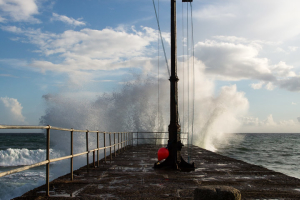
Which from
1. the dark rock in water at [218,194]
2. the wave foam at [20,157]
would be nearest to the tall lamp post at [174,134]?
the dark rock in water at [218,194]

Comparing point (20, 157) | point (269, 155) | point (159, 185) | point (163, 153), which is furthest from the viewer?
point (20, 157)

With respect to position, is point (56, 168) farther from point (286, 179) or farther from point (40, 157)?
point (286, 179)

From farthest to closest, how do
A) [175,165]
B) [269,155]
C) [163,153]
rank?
[269,155], [163,153], [175,165]

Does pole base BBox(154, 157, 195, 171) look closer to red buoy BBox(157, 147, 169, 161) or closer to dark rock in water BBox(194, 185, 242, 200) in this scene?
red buoy BBox(157, 147, 169, 161)

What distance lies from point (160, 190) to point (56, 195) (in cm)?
194

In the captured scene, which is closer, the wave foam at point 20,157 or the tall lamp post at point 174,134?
the tall lamp post at point 174,134

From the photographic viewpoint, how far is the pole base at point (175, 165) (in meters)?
8.39

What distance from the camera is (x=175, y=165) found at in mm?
8555

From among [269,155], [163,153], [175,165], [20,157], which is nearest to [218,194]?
[175,165]

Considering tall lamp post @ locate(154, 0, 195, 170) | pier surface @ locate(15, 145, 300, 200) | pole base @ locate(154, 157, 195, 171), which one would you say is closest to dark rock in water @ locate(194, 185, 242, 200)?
pier surface @ locate(15, 145, 300, 200)

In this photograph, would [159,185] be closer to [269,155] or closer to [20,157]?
[269,155]

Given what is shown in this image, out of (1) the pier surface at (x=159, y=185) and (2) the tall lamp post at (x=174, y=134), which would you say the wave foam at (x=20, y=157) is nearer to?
(2) the tall lamp post at (x=174, y=134)

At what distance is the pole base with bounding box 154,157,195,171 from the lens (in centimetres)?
839

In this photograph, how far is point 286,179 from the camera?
278 inches
